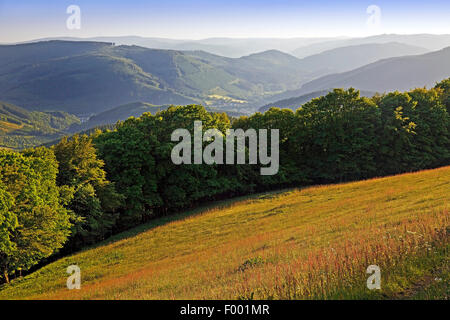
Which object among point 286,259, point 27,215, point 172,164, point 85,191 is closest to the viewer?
point 286,259

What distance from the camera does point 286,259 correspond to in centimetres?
1363

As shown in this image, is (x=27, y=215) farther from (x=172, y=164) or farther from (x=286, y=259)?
(x=286, y=259)

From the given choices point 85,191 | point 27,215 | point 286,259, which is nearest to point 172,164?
point 85,191

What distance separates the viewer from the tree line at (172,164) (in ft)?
111

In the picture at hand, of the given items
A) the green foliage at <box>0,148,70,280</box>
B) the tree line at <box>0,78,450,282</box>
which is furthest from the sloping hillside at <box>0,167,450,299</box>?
the tree line at <box>0,78,450,282</box>

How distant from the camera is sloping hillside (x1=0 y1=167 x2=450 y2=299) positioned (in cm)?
901

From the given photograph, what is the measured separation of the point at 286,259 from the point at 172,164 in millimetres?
40397

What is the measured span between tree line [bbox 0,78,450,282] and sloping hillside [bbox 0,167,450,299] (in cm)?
753

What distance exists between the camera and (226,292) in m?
9.91

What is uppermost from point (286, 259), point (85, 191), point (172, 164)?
point (286, 259)

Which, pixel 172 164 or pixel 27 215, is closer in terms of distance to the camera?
pixel 27 215

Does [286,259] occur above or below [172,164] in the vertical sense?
above

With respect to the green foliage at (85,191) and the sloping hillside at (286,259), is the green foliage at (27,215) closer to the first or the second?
the sloping hillside at (286,259)
